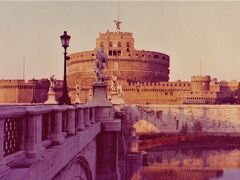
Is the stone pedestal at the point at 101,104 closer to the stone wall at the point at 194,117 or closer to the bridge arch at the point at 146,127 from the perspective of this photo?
the bridge arch at the point at 146,127

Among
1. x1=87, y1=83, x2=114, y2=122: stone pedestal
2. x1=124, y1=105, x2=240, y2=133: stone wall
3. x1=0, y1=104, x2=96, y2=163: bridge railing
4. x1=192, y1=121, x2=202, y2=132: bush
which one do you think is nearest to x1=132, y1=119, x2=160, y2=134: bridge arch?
x1=124, y1=105, x2=240, y2=133: stone wall

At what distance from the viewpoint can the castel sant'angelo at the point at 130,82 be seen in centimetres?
7912

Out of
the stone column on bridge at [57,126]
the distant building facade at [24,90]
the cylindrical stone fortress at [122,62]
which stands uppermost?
the cylindrical stone fortress at [122,62]

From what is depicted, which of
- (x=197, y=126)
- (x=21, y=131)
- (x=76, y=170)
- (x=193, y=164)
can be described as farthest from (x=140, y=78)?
(x=21, y=131)

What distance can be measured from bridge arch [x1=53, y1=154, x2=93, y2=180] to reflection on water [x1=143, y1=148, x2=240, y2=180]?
76.7ft

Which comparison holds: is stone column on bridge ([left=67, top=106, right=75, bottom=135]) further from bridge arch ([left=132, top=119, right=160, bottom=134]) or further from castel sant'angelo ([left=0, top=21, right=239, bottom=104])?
castel sant'angelo ([left=0, top=21, right=239, bottom=104])

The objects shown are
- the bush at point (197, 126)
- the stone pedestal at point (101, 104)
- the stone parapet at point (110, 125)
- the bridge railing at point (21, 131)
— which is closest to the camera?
the bridge railing at point (21, 131)

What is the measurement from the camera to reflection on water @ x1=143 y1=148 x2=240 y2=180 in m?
34.3

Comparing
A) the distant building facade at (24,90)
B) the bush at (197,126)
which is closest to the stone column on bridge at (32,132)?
the bush at (197,126)

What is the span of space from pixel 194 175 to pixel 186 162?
522cm

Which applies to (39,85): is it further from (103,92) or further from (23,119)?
(23,119)

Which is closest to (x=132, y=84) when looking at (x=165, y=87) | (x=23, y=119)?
(x=165, y=87)

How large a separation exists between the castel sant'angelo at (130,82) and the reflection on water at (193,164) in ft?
A: 98.6

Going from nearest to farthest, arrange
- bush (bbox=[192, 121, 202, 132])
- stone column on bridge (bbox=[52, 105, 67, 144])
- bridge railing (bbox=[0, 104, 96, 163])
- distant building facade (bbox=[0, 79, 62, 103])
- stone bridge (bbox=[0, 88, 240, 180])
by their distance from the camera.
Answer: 1. bridge railing (bbox=[0, 104, 96, 163])
2. stone bridge (bbox=[0, 88, 240, 180])
3. stone column on bridge (bbox=[52, 105, 67, 144])
4. bush (bbox=[192, 121, 202, 132])
5. distant building facade (bbox=[0, 79, 62, 103])
